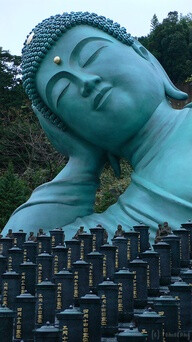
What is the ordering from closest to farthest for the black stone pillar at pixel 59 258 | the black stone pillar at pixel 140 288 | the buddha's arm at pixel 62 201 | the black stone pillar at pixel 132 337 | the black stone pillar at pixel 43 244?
the black stone pillar at pixel 132 337 → the black stone pillar at pixel 140 288 → the black stone pillar at pixel 59 258 → the black stone pillar at pixel 43 244 → the buddha's arm at pixel 62 201

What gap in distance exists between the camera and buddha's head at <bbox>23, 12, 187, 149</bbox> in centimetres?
772

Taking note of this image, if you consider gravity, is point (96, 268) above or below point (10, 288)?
above

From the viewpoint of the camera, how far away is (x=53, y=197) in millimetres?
8188

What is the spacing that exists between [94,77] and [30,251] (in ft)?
8.25

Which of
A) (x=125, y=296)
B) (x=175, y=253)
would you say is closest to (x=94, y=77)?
(x=175, y=253)

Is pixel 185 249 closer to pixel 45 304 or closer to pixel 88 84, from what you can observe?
pixel 45 304

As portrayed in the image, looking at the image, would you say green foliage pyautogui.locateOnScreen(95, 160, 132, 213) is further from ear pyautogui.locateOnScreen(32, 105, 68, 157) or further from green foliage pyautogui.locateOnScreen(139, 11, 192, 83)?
green foliage pyautogui.locateOnScreen(139, 11, 192, 83)

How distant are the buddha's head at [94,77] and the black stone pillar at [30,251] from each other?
220 centimetres

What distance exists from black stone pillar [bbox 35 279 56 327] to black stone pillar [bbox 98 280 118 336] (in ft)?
1.15

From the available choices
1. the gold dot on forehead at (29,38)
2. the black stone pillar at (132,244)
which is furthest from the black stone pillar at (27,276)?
the gold dot on forehead at (29,38)

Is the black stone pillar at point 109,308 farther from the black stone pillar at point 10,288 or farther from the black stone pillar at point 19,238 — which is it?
the black stone pillar at point 19,238

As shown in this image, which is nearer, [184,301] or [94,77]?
[184,301]

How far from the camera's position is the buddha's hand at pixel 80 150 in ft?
27.3

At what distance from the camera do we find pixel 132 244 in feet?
18.9
